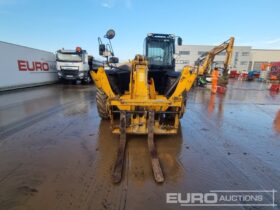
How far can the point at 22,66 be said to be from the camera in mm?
11195

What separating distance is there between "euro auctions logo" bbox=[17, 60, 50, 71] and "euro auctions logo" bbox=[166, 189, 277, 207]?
12.6 metres

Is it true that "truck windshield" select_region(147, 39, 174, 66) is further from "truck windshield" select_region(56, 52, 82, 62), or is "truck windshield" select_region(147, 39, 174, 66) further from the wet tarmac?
"truck windshield" select_region(56, 52, 82, 62)

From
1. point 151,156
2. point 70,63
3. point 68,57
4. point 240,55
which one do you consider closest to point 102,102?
point 151,156

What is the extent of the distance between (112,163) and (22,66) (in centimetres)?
1169

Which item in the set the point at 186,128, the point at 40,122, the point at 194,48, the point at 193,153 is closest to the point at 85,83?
the point at 40,122

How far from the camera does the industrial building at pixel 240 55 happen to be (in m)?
43.3

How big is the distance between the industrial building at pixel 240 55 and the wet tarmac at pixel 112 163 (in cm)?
4044

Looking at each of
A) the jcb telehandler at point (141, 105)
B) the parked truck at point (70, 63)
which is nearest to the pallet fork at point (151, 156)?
the jcb telehandler at point (141, 105)

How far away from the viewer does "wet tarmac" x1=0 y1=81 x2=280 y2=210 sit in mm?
2014

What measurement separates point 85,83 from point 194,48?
117 feet

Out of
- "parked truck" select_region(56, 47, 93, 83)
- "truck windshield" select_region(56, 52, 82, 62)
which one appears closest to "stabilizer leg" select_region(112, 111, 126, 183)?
"parked truck" select_region(56, 47, 93, 83)

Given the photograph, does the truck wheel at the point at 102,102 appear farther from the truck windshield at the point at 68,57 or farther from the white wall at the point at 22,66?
the truck windshield at the point at 68,57

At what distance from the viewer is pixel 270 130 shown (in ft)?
14.7

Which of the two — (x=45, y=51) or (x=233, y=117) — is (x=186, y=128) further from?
(x=45, y=51)
